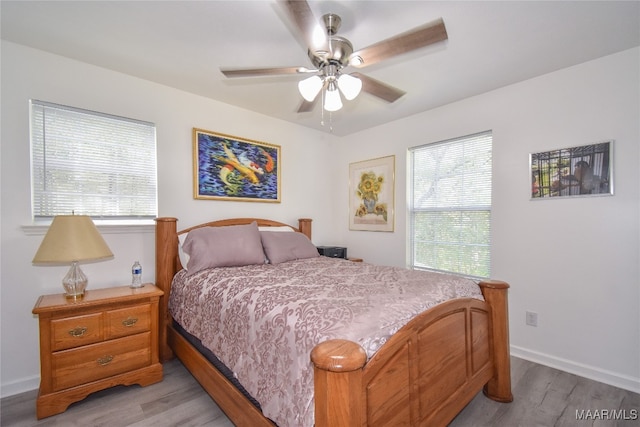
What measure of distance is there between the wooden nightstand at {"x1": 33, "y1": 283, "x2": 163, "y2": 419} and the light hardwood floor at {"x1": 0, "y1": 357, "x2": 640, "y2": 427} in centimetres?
11

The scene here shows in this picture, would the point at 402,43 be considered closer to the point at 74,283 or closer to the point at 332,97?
the point at 332,97

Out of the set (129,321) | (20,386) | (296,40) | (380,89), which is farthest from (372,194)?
(20,386)

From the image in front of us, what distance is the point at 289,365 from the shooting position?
1145 millimetres

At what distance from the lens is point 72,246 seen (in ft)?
6.03

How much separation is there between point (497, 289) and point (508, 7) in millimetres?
1739

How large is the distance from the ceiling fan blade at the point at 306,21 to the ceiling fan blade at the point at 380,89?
1.41ft

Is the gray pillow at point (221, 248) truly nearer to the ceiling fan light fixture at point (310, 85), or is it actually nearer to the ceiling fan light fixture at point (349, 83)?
the ceiling fan light fixture at point (310, 85)

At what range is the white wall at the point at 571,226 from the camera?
2.07 metres

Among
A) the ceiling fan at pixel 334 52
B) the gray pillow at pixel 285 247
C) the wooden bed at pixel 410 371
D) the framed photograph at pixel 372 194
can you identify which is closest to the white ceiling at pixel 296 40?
the ceiling fan at pixel 334 52

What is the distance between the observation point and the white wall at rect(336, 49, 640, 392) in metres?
2.07

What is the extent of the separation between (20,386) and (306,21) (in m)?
3.06

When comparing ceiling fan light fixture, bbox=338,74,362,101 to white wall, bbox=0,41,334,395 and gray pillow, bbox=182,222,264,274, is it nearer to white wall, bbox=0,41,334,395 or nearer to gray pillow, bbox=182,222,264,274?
gray pillow, bbox=182,222,264,274

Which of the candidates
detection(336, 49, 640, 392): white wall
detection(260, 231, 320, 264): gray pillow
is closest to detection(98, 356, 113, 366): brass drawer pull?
detection(260, 231, 320, 264): gray pillow

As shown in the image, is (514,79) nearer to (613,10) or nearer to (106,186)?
(613,10)
